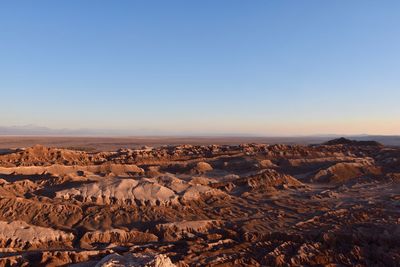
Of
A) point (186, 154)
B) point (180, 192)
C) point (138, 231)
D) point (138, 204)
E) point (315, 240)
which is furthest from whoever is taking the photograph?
point (186, 154)

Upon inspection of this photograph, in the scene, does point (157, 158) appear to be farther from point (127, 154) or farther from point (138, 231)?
point (138, 231)

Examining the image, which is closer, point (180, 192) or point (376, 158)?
point (180, 192)

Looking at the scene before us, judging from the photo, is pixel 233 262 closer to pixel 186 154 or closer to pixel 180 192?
pixel 180 192

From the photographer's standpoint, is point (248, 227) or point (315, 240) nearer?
point (315, 240)

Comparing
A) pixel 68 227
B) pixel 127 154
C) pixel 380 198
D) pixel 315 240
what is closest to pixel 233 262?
pixel 315 240

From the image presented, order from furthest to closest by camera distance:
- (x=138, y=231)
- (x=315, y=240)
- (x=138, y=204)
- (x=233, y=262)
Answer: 1. (x=138, y=204)
2. (x=138, y=231)
3. (x=315, y=240)
4. (x=233, y=262)

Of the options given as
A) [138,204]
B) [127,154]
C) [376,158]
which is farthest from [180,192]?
[376,158]
